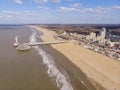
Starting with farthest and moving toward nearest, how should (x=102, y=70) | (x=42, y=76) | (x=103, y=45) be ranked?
(x=103, y=45)
(x=102, y=70)
(x=42, y=76)

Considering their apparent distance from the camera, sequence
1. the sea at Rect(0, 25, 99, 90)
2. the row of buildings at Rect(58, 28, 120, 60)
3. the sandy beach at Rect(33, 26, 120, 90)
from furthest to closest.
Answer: the row of buildings at Rect(58, 28, 120, 60) → the sandy beach at Rect(33, 26, 120, 90) → the sea at Rect(0, 25, 99, 90)

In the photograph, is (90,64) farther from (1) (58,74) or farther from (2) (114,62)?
(1) (58,74)

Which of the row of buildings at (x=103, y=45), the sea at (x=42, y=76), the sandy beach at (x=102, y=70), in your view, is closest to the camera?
the sea at (x=42, y=76)

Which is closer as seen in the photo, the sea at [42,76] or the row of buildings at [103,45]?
the sea at [42,76]

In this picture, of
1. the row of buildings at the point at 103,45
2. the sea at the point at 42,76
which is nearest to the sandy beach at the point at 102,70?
the sea at the point at 42,76

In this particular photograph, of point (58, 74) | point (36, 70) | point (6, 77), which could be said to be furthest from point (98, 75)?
point (6, 77)

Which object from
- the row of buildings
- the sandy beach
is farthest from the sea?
the row of buildings

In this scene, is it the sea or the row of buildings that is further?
the row of buildings

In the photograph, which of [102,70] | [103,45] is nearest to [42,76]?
[102,70]

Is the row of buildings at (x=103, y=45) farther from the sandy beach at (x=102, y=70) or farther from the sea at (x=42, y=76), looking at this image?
the sea at (x=42, y=76)

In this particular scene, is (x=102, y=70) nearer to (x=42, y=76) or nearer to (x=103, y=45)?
(x=42, y=76)

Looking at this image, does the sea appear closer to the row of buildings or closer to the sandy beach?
the sandy beach
